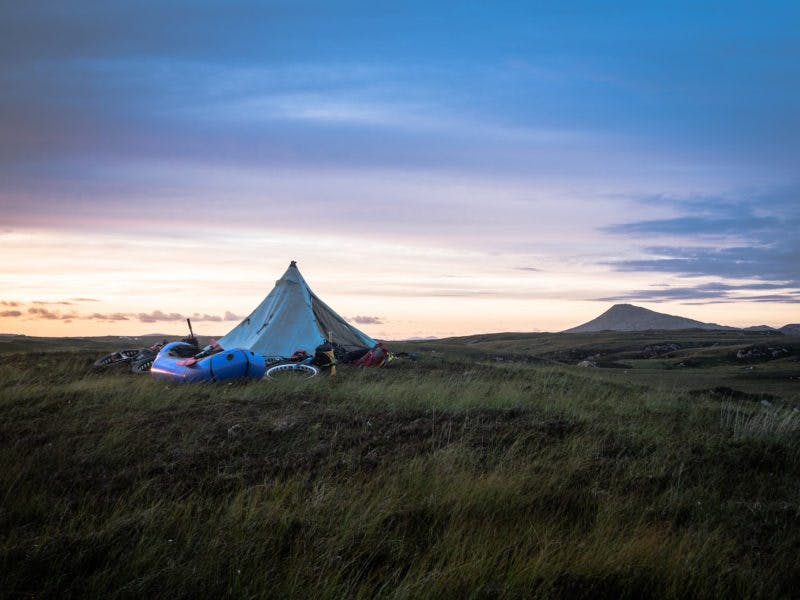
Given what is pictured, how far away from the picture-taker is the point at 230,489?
5.95 meters

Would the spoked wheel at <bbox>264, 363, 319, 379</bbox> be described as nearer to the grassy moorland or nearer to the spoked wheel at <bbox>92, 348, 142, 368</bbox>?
the grassy moorland

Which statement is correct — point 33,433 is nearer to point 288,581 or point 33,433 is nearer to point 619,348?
point 288,581

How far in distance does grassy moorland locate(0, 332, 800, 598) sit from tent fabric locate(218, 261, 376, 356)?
1103 cm

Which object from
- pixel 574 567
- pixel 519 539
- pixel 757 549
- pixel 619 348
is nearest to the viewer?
pixel 574 567

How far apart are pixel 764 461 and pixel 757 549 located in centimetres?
322

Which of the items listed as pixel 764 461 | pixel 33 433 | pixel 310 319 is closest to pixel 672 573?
pixel 764 461

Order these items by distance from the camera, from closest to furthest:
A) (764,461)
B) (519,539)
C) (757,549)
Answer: (519,539) → (757,549) → (764,461)

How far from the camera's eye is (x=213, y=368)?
13719 mm

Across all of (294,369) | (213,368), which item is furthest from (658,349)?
(213,368)

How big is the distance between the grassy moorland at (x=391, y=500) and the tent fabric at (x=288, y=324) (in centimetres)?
1103

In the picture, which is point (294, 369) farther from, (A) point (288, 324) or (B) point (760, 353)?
(B) point (760, 353)

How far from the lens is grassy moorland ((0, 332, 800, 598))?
402cm

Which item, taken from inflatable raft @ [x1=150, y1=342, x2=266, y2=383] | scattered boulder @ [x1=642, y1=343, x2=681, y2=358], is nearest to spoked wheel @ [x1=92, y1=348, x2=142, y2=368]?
inflatable raft @ [x1=150, y1=342, x2=266, y2=383]

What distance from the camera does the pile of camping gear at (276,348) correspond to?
14.0 metres
